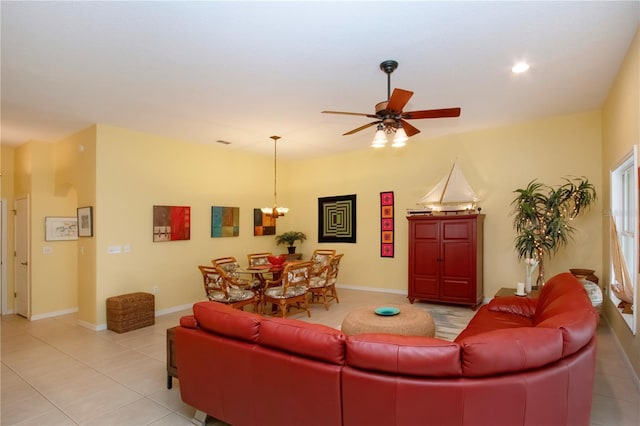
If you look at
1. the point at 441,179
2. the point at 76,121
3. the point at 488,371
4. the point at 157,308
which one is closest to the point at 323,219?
the point at 441,179

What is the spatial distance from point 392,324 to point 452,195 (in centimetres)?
336

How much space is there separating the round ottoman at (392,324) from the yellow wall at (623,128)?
177 cm

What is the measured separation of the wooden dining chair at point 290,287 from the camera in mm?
5023

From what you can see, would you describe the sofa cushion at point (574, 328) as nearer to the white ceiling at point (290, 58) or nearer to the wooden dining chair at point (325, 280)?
the white ceiling at point (290, 58)

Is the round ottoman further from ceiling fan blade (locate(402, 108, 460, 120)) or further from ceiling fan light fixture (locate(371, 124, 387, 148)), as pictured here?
ceiling fan blade (locate(402, 108, 460, 120))

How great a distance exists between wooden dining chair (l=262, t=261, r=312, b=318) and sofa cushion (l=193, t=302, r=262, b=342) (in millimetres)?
2584

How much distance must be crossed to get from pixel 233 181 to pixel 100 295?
3091mm

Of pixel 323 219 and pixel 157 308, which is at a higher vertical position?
pixel 323 219

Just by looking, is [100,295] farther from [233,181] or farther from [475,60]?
[475,60]

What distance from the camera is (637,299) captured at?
2.95m

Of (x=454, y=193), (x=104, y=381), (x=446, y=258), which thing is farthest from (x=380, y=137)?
(x=104, y=381)

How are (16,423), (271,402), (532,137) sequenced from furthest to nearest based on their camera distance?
(532,137) → (16,423) → (271,402)

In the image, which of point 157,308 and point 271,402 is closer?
point 271,402

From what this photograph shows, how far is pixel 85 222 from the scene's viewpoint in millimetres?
5207
